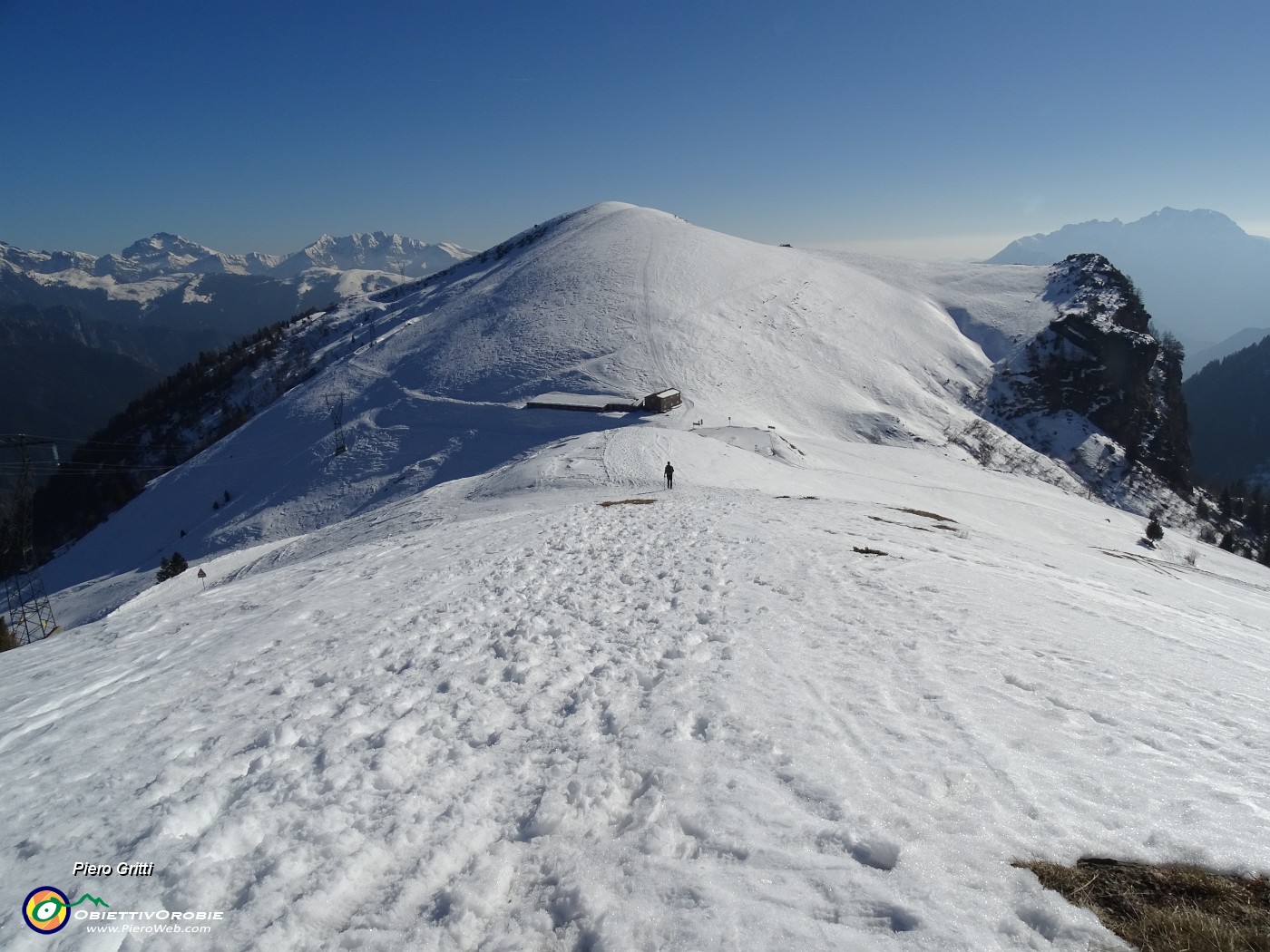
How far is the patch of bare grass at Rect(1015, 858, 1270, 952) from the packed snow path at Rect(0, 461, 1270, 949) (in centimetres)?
26

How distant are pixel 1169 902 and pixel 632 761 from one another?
16.7 ft

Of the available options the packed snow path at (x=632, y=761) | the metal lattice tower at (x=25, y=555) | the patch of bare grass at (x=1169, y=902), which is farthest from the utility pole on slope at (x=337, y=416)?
the patch of bare grass at (x=1169, y=902)

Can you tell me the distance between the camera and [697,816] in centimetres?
621

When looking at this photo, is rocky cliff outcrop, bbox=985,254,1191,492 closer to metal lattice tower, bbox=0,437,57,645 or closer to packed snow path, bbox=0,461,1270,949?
packed snow path, bbox=0,461,1270,949

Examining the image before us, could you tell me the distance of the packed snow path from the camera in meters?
5.20

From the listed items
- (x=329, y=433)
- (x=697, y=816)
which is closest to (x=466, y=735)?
(x=697, y=816)

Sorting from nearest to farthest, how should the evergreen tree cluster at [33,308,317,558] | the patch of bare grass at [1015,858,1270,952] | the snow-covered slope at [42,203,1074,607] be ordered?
the patch of bare grass at [1015,858,1270,952] < the snow-covered slope at [42,203,1074,607] < the evergreen tree cluster at [33,308,317,558]

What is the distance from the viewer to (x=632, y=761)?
726 cm

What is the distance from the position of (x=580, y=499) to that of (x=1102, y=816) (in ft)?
75.6

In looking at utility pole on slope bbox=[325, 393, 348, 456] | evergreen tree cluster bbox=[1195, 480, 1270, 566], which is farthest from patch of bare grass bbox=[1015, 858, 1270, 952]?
evergreen tree cluster bbox=[1195, 480, 1270, 566]

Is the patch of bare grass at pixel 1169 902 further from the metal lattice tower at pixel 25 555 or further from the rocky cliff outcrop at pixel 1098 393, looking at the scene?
the rocky cliff outcrop at pixel 1098 393

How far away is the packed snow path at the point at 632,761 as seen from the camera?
5.20 m

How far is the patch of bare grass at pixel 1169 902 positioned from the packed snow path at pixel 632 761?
10.1 inches

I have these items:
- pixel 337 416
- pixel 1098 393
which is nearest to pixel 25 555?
pixel 337 416
